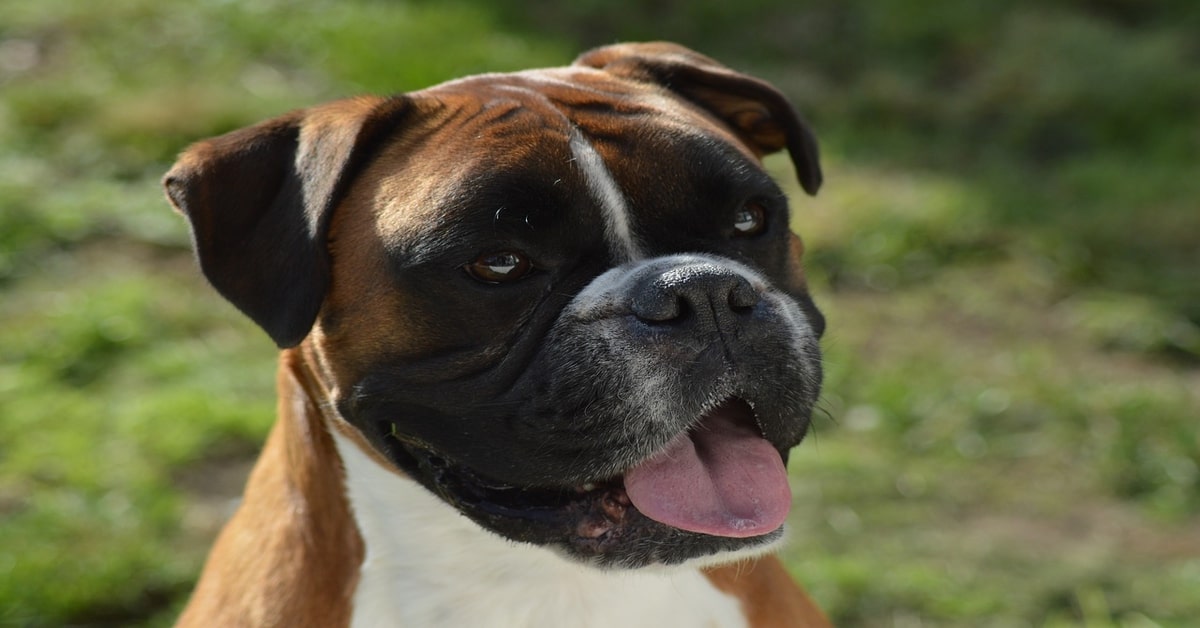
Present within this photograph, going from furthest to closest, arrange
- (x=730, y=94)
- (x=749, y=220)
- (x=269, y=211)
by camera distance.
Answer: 1. (x=730, y=94)
2. (x=749, y=220)
3. (x=269, y=211)

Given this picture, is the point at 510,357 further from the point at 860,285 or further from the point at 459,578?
the point at 860,285

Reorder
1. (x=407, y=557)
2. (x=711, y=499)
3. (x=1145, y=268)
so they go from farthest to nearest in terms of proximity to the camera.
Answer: (x=1145, y=268) < (x=407, y=557) < (x=711, y=499)

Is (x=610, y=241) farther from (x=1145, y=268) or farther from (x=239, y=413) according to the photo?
(x=1145, y=268)

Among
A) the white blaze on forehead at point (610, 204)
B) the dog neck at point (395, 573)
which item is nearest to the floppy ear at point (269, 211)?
the dog neck at point (395, 573)

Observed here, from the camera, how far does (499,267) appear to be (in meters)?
2.80

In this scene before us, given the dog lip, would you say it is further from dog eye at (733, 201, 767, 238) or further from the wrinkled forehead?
dog eye at (733, 201, 767, 238)

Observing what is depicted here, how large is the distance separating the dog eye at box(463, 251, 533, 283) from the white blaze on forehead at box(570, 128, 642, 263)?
0.17 m

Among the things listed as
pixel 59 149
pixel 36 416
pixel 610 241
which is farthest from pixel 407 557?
pixel 59 149

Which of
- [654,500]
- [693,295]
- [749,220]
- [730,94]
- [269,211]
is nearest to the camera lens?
[693,295]

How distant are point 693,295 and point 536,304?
35cm

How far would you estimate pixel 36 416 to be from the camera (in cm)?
562

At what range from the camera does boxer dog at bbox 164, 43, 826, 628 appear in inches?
107

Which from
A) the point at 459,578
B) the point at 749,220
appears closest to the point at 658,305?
the point at 749,220

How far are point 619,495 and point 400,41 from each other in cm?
641
